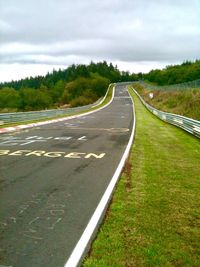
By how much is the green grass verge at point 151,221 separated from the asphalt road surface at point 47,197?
445 mm

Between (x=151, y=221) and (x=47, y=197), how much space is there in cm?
231

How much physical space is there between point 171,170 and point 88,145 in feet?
19.1

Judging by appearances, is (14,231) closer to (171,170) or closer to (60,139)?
(171,170)

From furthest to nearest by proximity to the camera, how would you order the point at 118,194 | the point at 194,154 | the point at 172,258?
1. the point at 194,154
2. the point at 118,194
3. the point at 172,258

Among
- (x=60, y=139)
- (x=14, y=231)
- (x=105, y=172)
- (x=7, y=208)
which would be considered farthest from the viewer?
(x=60, y=139)

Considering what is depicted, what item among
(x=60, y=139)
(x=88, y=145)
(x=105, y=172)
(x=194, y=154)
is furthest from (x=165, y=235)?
(x=60, y=139)

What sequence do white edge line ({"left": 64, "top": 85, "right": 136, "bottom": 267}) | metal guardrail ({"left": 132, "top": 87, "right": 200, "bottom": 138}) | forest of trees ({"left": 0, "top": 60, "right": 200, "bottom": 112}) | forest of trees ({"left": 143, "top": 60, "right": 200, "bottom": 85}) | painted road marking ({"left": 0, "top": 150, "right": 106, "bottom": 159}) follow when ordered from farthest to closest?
forest of trees ({"left": 143, "top": 60, "right": 200, "bottom": 85})
forest of trees ({"left": 0, "top": 60, "right": 200, "bottom": 112})
metal guardrail ({"left": 132, "top": 87, "right": 200, "bottom": 138})
painted road marking ({"left": 0, "top": 150, "right": 106, "bottom": 159})
white edge line ({"left": 64, "top": 85, "right": 136, "bottom": 267})

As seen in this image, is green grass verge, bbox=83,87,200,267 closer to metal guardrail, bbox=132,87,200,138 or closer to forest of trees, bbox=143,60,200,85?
metal guardrail, bbox=132,87,200,138

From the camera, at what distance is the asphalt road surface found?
17.0ft

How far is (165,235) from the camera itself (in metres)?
5.85

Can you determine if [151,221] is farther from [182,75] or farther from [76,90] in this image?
[182,75]

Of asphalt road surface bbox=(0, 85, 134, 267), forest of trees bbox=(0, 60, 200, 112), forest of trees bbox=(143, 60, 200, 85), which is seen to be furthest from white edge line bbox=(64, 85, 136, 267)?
forest of trees bbox=(143, 60, 200, 85)

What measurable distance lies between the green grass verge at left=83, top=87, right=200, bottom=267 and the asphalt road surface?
0.44m

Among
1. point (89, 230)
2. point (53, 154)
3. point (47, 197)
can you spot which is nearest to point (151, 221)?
point (89, 230)
